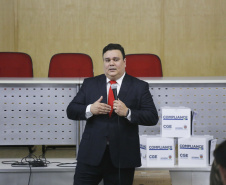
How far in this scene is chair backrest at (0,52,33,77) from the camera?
15.0ft

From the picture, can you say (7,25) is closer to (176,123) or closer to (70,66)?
(70,66)

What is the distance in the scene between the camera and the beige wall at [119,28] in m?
6.38

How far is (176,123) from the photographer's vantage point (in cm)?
303

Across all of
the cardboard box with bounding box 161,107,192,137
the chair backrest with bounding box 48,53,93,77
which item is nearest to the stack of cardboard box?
the cardboard box with bounding box 161,107,192,137

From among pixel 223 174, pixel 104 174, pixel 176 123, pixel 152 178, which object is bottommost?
Answer: pixel 152 178

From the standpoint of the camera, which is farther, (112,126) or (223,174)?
(112,126)

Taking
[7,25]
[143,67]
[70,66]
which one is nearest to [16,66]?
[70,66]

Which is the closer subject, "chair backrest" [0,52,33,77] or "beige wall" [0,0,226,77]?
"chair backrest" [0,52,33,77]

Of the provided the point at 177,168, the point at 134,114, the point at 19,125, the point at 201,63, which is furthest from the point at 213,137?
the point at 201,63

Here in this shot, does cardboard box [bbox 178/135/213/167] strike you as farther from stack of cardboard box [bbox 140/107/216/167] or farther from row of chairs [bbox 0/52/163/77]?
row of chairs [bbox 0/52/163/77]

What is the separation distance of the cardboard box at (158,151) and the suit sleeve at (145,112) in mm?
607

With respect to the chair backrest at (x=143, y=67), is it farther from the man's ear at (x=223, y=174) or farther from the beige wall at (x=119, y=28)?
the man's ear at (x=223, y=174)

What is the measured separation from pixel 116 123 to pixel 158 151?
73 centimetres

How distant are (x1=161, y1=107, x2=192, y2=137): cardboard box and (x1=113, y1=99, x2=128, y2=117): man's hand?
829mm
